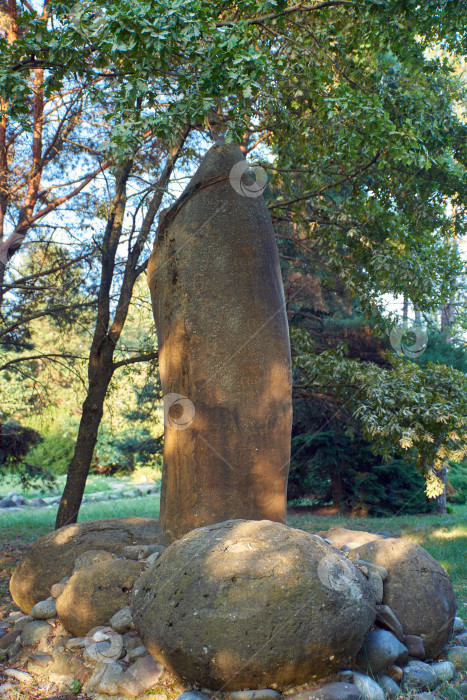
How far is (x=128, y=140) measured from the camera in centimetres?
495

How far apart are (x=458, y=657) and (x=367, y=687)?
3.90ft

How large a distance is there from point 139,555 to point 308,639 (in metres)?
2.11

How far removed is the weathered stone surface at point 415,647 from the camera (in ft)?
13.8

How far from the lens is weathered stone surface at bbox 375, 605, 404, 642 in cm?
421

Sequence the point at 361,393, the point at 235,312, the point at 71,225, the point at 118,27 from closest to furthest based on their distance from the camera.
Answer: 1. the point at 118,27
2. the point at 235,312
3. the point at 361,393
4. the point at 71,225

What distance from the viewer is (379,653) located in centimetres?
391

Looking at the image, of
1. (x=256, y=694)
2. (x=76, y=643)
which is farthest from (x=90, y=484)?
(x=256, y=694)

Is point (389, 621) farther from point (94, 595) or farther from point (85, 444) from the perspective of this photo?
point (85, 444)

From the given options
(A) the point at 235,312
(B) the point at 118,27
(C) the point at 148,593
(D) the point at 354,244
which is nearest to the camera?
(C) the point at 148,593

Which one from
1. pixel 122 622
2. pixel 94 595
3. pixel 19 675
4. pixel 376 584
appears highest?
pixel 376 584

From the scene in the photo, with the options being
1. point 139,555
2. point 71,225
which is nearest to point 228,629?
point 139,555

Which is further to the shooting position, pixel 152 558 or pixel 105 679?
pixel 152 558

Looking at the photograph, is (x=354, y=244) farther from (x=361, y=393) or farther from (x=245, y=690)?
(x=245, y=690)

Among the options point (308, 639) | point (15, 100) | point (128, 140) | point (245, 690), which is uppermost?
point (15, 100)
